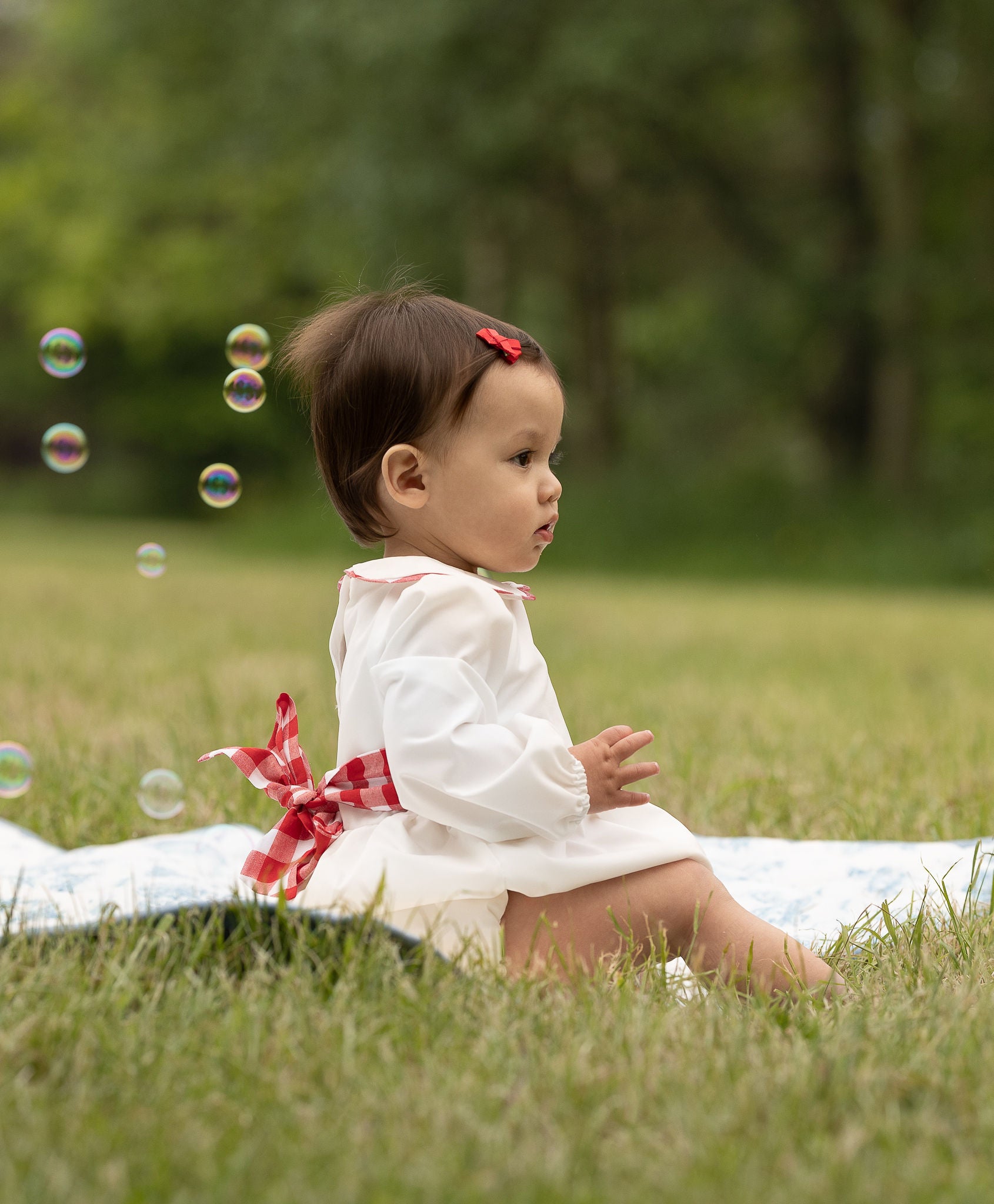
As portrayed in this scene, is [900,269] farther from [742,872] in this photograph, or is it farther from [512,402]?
[512,402]

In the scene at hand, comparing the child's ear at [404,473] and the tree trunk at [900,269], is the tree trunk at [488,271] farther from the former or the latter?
the child's ear at [404,473]

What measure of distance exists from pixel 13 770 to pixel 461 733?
3.46ft

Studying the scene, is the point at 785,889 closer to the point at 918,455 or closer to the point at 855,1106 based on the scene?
the point at 855,1106

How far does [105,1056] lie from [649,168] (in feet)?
38.9

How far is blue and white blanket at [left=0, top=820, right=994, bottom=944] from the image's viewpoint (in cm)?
181

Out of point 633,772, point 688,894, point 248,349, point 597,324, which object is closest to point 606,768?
point 633,772

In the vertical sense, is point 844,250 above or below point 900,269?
above

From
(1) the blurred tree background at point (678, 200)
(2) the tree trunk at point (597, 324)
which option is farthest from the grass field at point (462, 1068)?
(2) the tree trunk at point (597, 324)

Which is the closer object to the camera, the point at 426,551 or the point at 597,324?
the point at 426,551

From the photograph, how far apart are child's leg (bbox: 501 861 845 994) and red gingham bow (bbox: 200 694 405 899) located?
0.21 meters

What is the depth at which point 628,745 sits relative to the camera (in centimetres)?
154

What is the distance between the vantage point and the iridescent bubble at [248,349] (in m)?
2.46

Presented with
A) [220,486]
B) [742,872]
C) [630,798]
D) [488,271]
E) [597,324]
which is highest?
[488,271]

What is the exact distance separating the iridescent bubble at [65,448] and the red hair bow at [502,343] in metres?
1.59
